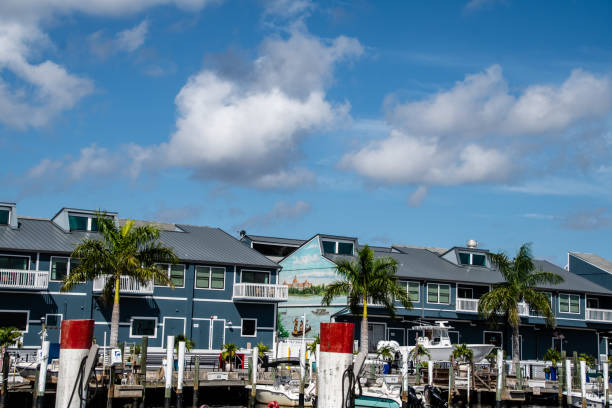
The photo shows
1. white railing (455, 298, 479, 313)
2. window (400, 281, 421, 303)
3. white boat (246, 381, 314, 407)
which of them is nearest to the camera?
white boat (246, 381, 314, 407)

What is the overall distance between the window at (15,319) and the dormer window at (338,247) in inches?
890

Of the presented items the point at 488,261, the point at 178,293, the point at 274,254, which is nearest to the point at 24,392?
the point at 178,293

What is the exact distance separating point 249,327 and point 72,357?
40.5 m

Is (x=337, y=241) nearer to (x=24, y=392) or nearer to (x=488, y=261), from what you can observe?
(x=488, y=261)

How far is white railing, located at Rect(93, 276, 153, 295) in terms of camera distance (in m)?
45.0

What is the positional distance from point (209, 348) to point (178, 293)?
4093 millimetres

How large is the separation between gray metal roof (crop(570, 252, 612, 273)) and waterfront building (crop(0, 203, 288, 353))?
32494mm

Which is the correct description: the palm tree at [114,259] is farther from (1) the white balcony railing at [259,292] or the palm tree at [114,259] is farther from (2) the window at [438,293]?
(2) the window at [438,293]

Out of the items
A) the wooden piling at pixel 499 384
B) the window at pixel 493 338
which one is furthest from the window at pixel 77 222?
the window at pixel 493 338

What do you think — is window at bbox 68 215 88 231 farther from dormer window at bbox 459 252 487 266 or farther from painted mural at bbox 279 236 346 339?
dormer window at bbox 459 252 487 266

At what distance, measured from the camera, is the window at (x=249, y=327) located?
50.1 metres

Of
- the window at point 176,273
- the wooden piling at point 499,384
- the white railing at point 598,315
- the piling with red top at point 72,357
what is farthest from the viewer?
the white railing at point 598,315

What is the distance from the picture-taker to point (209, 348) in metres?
48.6

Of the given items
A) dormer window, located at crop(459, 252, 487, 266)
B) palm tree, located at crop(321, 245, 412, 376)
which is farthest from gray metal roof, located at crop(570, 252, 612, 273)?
palm tree, located at crop(321, 245, 412, 376)
